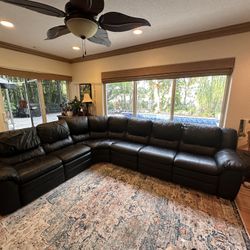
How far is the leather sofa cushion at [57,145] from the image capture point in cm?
269

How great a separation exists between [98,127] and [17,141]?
5.53 ft

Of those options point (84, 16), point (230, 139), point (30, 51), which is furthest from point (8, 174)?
point (230, 139)

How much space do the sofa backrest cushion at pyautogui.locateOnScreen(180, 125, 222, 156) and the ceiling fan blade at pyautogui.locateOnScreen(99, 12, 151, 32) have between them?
1.97m

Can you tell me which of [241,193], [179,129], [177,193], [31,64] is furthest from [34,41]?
[241,193]

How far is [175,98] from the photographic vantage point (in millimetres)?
3178

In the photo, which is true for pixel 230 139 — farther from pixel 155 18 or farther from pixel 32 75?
pixel 32 75

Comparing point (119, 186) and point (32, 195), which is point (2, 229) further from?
point (119, 186)

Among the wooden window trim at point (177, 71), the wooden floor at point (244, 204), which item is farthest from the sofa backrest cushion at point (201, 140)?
the wooden window trim at point (177, 71)

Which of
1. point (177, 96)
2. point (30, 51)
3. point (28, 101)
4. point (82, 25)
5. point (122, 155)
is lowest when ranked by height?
point (122, 155)

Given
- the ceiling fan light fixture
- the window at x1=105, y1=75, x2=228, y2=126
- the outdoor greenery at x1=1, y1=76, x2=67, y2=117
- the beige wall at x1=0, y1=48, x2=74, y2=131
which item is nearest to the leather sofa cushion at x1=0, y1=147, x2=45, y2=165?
the beige wall at x1=0, y1=48, x2=74, y2=131

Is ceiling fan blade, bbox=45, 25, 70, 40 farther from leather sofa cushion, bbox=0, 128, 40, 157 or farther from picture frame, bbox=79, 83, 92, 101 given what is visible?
picture frame, bbox=79, 83, 92, 101

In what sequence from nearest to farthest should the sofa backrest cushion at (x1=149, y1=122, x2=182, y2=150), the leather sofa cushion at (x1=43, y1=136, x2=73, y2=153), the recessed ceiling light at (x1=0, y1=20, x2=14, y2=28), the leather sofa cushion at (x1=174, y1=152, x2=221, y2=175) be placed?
the leather sofa cushion at (x1=174, y1=152, x2=221, y2=175), the recessed ceiling light at (x1=0, y1=20, x2=14, y2=28), the leather sofa cushion at (x1=43, y1=136, x2=73, y2=153), the sofa backrest cushion at (x1=149, y1=122, x2=182, y2=150)

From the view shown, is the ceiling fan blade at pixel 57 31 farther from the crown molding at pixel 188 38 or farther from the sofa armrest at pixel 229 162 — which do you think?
the sofa armrest at pixel 229 162

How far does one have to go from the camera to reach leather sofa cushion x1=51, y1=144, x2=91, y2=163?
247cm
